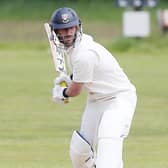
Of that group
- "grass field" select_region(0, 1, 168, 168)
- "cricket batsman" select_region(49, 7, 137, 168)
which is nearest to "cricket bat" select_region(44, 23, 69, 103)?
"cricket batsman" select_region(49, 7, 137, 168)

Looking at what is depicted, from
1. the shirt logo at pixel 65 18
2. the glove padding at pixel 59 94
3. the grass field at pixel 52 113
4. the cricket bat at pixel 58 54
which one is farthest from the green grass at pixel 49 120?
the shirt logo at pixel 65 18

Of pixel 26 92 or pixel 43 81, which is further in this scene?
pixel 43 81

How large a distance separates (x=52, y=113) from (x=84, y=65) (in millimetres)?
8282

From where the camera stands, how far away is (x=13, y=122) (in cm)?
1538

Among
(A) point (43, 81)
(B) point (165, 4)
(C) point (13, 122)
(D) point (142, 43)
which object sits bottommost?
(B) point (165, 4)

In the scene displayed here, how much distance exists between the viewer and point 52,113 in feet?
55.0

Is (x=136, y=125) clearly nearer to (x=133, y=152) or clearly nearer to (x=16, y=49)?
(x=133, y=152)

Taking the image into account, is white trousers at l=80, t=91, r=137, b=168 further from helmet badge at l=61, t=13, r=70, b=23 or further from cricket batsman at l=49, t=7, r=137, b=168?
helmet badge at l=61, t=13, r=70, b=23

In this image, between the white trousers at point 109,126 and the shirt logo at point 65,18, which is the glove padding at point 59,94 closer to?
the white trousers at point 109,126

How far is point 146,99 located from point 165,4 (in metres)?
44.3

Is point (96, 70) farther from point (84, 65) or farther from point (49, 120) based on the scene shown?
point (49, 120)

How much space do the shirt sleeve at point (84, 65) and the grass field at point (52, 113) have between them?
258cm

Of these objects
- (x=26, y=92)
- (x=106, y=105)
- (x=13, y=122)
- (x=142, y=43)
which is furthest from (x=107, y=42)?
(x=106, y=105)

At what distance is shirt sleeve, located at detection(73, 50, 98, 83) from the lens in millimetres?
8516
